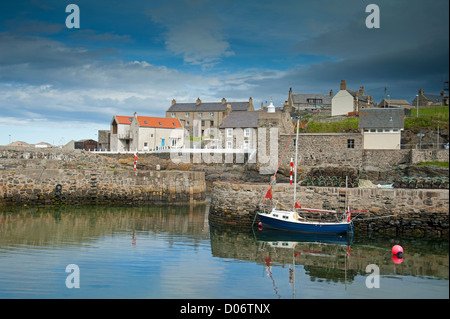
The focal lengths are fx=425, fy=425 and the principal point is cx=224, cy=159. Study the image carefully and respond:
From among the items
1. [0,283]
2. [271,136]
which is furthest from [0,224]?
[271,136]

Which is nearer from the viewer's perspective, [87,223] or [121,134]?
[87,223]

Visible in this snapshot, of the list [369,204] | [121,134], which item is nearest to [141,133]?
[121,134]

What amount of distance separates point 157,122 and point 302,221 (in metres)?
41.6

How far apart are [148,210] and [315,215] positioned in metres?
9.95

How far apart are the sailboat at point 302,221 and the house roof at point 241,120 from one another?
100 feet

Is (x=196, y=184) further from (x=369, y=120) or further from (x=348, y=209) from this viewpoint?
(x=369, y=120)

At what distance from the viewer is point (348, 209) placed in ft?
50.2

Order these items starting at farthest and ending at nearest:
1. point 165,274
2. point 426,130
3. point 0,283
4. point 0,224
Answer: point 426,130
point 0,224
point 165,274
point 0,283

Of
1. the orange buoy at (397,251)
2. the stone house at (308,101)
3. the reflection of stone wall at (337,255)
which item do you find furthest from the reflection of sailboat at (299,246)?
the stone house at (308,101)

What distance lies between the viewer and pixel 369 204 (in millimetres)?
15406

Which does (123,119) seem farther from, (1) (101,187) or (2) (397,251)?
(2) (397,251)

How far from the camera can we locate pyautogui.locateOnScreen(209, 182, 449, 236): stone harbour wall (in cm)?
1432

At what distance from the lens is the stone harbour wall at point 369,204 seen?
14.3m
